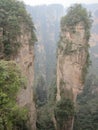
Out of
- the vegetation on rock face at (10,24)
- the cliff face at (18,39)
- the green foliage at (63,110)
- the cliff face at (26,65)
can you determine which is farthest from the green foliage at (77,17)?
the green foliage at (63,110)

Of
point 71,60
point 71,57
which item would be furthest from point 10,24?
point 71,60

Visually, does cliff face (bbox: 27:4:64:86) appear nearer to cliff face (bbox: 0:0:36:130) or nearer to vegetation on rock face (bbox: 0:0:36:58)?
cliff face (bbox: 0:0:36:130)

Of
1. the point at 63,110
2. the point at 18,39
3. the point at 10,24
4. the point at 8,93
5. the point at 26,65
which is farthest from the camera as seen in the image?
the point at 63,110

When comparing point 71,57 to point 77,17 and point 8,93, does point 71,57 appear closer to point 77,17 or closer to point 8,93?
Answer: point 77,17

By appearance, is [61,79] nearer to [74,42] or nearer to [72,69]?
[72,69]

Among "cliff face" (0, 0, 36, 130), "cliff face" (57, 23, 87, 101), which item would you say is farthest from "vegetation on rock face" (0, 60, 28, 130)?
"cliff face" (57, 23, 87, 101)
